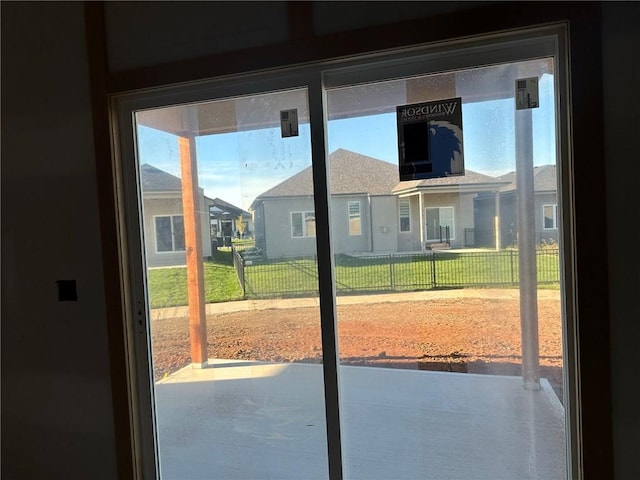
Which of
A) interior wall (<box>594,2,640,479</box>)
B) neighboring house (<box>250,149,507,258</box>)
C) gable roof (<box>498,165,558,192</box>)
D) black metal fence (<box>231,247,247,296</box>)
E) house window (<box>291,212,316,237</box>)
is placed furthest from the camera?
black metal fence (<box>231,247,247,296</box>)

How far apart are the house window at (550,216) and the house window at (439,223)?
349 mm

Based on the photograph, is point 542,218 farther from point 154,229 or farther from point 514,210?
point 154,229

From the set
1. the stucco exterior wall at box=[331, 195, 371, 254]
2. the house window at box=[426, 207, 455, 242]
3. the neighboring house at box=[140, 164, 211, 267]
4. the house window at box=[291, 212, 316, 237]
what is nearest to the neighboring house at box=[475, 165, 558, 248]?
the house window at box=[426, 207, 455, 242]

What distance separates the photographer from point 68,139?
213cm

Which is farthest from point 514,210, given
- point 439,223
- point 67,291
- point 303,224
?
point 67,291

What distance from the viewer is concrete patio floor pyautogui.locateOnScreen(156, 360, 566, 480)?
5.75 feet

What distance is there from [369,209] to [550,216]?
0.72 meters

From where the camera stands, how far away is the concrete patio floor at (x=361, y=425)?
1.75m

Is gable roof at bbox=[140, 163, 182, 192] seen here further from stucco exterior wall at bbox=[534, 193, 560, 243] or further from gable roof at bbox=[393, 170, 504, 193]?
stucco exterior wall at bbox=[534, 193, 560, 243]

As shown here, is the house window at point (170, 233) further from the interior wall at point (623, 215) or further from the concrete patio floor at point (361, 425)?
the interior wall at point (623, 215)

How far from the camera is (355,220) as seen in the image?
1.83 m

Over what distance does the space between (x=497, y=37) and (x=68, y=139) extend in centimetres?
207

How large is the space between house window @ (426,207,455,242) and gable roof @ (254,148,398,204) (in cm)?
20

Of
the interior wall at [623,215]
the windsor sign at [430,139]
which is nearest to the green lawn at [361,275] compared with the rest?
the interior wall at [623,215]
